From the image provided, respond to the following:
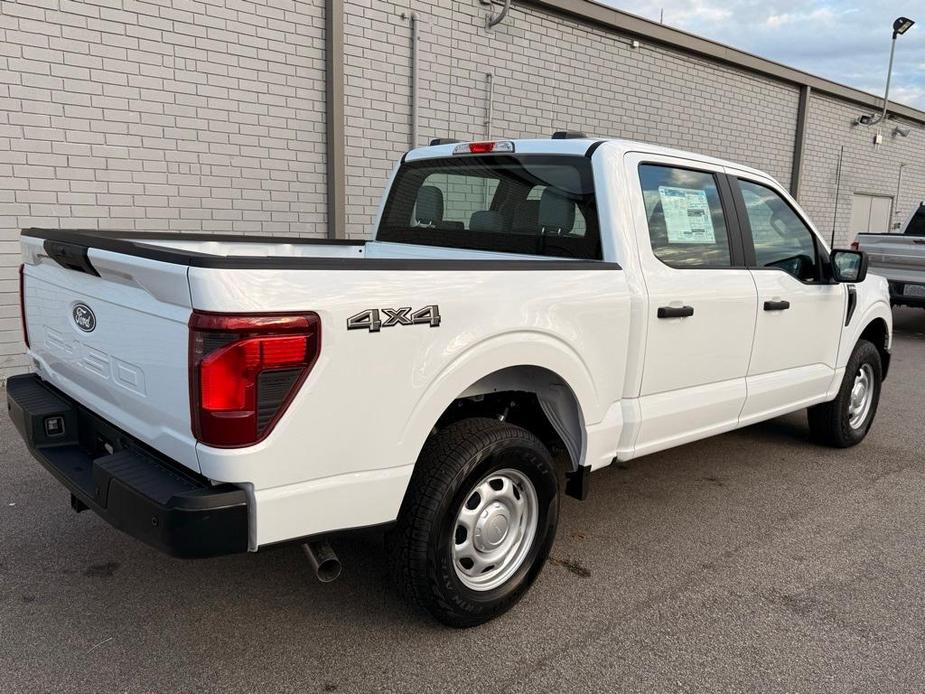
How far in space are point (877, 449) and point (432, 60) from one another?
648cm

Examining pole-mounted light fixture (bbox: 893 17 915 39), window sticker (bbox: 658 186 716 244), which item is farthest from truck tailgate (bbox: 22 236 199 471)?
pole-mounted light fixture (bbox: 893 17 915 39)

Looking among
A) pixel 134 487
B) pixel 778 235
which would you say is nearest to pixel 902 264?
pixel 778 235

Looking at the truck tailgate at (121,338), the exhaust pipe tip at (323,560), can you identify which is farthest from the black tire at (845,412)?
the truck tailgate at (121,338)

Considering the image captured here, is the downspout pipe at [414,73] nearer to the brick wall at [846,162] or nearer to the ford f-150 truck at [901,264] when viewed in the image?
the ford f-150 truck at [901,264]

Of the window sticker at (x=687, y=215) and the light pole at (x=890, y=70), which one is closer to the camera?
the window sticker at (x=687, y=215)

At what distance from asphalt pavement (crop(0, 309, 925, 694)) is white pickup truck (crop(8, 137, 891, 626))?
0.97 ft

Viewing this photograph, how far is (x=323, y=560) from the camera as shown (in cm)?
250

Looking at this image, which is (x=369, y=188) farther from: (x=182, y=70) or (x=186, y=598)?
(x=186, y=598)

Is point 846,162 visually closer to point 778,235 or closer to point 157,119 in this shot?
point 778,235

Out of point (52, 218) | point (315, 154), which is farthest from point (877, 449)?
point (52, 218)

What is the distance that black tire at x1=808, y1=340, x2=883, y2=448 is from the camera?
525cm

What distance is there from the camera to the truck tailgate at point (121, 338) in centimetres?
225

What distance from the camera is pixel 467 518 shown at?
289 centimetres

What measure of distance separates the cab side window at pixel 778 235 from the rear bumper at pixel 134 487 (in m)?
3.28
